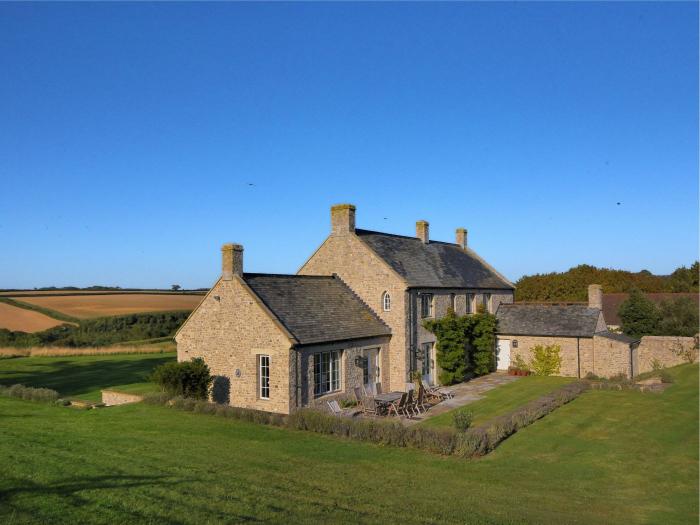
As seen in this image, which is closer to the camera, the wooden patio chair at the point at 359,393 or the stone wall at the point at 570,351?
the wooden patio chair at the point at 359,393

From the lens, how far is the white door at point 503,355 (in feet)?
114

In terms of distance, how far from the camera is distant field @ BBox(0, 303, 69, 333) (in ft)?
136

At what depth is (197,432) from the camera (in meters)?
17.3

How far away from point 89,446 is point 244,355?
9579 mm

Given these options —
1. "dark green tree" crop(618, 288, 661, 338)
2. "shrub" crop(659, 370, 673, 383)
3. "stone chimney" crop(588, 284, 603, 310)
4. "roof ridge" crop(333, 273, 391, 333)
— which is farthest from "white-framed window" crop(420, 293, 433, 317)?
"dark green tree" crop(618, 288, 661, 338)

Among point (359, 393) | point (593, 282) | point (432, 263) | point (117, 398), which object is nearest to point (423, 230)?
point (432, 263)

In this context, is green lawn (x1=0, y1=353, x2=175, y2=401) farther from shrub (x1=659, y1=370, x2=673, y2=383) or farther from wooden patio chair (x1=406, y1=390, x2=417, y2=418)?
shrub (x1=659, y1=370, x2=673, y2=383)

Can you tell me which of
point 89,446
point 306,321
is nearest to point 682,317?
point 306,321

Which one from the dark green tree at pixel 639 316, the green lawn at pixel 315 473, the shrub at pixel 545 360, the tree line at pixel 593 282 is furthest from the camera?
the tree line at pixel 593 282

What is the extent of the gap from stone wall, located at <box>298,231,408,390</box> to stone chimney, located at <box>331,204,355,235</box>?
231 mm

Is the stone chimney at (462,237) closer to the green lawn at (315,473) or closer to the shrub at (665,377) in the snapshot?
the shrub at (665,377)

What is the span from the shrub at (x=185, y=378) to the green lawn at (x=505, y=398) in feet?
32.3

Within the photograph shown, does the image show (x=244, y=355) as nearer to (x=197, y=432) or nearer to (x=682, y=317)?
(x=197, y=432)

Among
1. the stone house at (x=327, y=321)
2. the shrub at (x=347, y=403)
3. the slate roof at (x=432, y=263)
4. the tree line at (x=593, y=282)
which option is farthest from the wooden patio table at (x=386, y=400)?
the tree line at (x=593, y=282)
